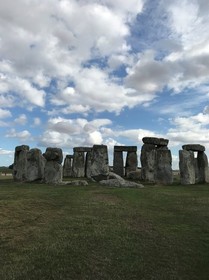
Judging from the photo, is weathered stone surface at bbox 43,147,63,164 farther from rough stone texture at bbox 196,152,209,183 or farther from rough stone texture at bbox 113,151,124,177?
rough stone texture at bbox 113,151,124,177

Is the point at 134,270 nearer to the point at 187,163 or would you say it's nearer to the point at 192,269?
the point at 192,269

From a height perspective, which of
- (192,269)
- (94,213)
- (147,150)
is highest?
(147,150)

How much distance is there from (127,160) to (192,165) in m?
9.86

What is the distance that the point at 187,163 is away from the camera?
2508 cm

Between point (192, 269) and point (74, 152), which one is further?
point (74, 152)

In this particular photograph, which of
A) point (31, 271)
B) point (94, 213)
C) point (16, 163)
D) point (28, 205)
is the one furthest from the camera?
point (16, 163)

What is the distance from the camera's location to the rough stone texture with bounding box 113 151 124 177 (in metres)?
33.8

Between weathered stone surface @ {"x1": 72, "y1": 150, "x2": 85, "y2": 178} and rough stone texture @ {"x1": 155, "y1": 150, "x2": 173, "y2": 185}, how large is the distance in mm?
10644

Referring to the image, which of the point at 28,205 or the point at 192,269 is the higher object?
the point at 28,205

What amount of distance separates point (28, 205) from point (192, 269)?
701 cm

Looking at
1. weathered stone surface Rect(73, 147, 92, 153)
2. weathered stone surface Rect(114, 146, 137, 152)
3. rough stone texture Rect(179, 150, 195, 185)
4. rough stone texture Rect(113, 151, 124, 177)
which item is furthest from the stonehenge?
weathered stone surface Rect(73, 147, 92, 153)

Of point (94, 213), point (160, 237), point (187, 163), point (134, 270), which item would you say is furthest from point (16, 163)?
point (134, 270)

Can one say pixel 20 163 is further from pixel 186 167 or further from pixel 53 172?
pixel 186 167

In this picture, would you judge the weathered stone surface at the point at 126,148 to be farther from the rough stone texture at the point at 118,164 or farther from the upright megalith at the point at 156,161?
the upright megalith at the point at 156,161
